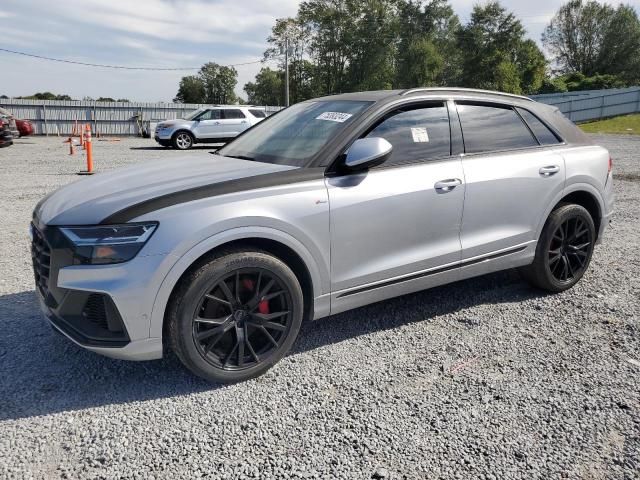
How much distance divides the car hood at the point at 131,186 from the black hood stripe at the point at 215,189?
0.05m

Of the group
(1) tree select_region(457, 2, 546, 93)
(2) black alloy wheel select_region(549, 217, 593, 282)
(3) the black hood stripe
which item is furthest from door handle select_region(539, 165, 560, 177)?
(1) tree select_region(457, 2, 546, 93)

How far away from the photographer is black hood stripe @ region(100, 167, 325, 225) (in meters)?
2.61

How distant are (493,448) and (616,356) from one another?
144 centimetres

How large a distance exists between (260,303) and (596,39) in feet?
266

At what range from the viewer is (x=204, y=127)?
1959cm

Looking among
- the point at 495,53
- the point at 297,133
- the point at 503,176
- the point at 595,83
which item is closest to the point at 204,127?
the point at 297,133

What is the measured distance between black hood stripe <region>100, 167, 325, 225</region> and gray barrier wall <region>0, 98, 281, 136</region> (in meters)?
26.2

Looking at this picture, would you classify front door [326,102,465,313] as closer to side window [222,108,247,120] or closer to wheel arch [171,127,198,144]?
wheel arch [171,127,198,144]

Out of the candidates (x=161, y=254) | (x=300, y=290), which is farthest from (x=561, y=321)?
(x=161, y=254)

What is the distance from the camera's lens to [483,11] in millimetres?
59094

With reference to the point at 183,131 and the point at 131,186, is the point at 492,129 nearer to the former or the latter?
the point at 131,186

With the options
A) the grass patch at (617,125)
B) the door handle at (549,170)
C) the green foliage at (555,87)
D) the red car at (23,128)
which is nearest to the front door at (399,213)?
the door handle at (549,170)

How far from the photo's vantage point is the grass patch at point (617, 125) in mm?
26844

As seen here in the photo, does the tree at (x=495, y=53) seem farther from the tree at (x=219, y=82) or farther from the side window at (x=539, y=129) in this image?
the side window at (x=539, y=129)
